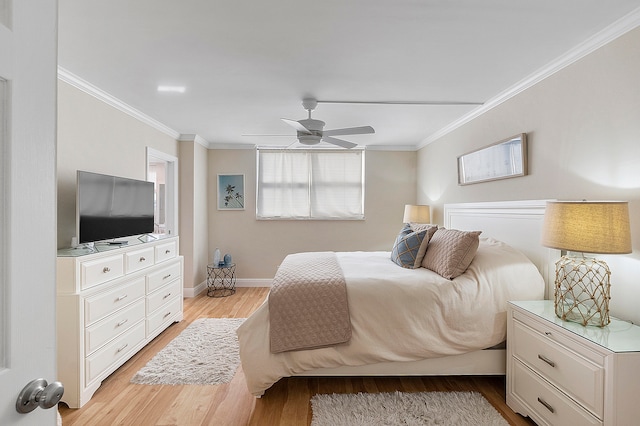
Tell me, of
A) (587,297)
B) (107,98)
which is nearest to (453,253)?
(587,297)

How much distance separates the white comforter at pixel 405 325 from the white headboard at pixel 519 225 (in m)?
0.22

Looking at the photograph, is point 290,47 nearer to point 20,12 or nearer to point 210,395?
point 20,12

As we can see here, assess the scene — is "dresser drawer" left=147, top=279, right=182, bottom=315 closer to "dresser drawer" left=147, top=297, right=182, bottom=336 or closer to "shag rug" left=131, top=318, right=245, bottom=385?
"dresser drawer" left=147, top=297, right=182, bottom=336

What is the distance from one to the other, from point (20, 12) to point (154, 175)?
6.76m

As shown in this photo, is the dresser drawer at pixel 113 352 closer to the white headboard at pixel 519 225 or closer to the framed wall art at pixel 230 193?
the framed wall art at pixel 230 193

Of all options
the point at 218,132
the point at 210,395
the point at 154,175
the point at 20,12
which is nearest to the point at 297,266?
the point at 210,395

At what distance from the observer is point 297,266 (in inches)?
107

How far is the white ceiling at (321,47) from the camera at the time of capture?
172 centimetres

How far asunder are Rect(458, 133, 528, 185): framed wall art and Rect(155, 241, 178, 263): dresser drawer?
3.39m

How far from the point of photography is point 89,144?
9.29 ft

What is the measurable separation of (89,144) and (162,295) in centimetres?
157

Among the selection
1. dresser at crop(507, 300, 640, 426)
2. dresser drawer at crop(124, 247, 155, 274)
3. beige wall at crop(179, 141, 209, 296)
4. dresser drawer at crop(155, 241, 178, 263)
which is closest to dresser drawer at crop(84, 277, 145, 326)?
dresser drawer at crop(124, 247, 155, 274)

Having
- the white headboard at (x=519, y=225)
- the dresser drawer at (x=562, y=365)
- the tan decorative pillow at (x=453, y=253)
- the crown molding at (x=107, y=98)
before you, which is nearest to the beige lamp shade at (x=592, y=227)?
the white headboard at (x=519, y=225)

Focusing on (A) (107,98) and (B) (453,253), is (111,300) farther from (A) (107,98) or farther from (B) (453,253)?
(B) (453,253)
